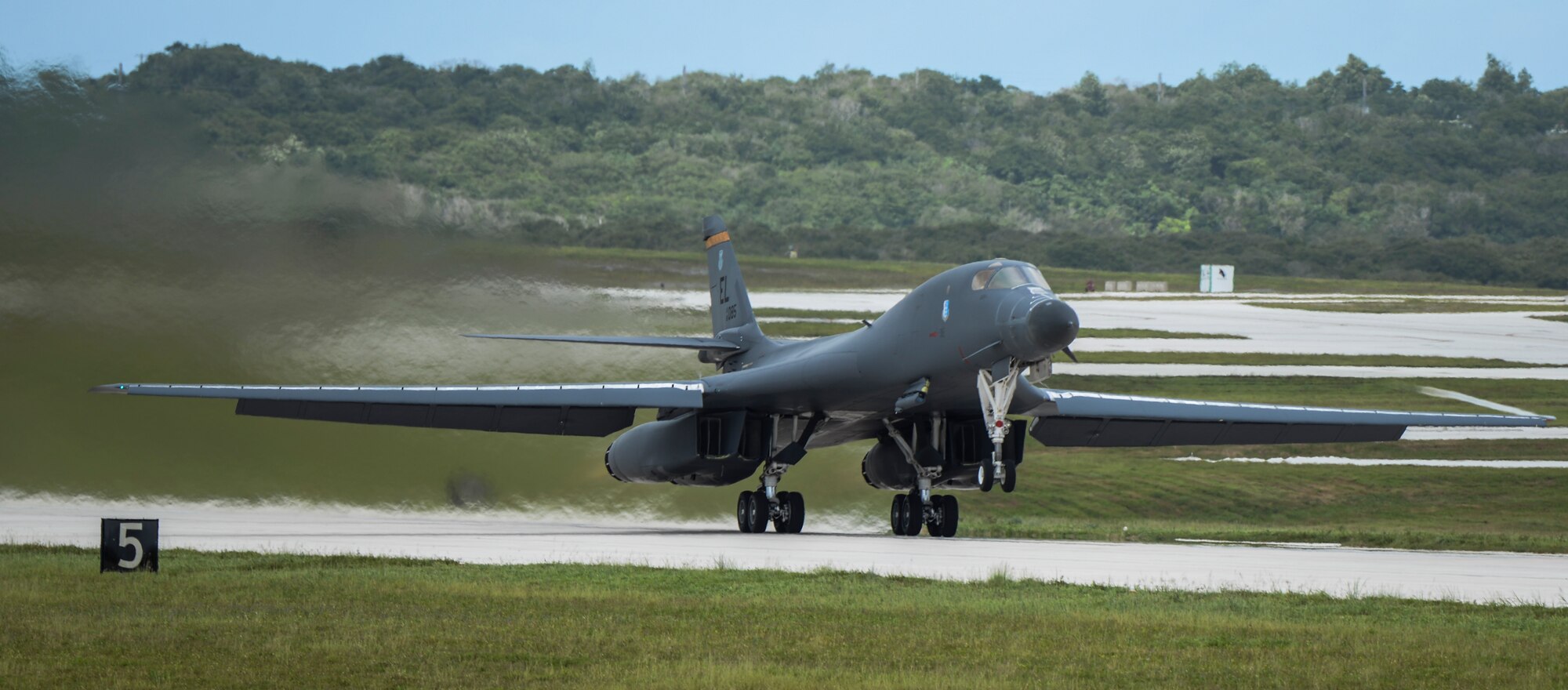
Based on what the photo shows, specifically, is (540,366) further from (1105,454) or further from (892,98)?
(892,98)

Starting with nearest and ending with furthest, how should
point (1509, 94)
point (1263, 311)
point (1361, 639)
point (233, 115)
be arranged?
point (1361, 639) → point (1263, 311) → point (233, 115) → point (1509, 94)

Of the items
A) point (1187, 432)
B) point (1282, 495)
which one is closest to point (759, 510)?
point (1187, 432)

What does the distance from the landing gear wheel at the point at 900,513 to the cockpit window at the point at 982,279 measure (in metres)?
4.43

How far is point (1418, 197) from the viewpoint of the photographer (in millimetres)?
138125

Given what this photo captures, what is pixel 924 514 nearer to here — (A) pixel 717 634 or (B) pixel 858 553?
(B) pixel 858 553

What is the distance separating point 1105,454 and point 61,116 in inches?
1025

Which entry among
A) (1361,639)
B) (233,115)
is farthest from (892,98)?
(1361,639)

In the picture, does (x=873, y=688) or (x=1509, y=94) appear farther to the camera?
(x=1509, y=94)

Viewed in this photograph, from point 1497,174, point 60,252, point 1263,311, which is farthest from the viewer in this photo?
point 1497,174

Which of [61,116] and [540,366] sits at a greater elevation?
[61,116]

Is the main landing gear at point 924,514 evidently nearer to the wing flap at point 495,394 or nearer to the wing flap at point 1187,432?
the wing flap at point 1187,432

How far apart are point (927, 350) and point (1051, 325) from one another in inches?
97.1

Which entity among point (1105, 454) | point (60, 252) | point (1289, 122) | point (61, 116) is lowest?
point (1105, 454)

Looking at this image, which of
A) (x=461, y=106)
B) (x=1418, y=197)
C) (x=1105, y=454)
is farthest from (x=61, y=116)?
(x=1418, y=197)
